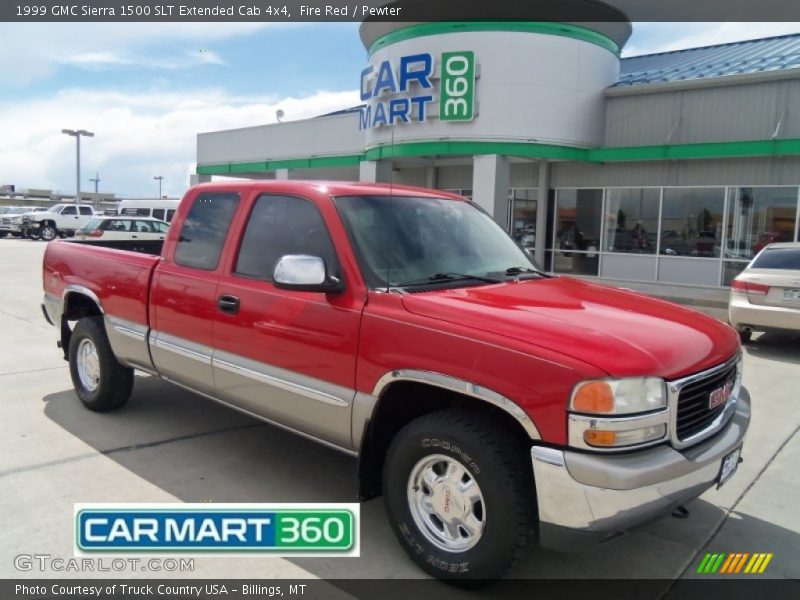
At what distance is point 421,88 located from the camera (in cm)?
1666

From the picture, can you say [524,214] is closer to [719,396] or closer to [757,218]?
[757,218]

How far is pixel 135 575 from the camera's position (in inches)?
130

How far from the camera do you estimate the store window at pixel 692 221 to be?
52.5 ft

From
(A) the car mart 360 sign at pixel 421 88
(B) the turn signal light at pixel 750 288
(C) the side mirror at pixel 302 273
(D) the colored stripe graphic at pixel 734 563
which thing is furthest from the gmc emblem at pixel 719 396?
(A) the car mart 360 sign at pixel 421 88

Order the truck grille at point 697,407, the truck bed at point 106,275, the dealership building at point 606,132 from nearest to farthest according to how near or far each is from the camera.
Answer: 1. the truck grille at point 697,407
2. the truck bed at point 106,275
3. the dealership building at point 606,132

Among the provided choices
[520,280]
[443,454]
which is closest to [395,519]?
[443,454]

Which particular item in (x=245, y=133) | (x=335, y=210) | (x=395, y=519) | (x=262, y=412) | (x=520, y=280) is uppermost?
(x=245, y=133)

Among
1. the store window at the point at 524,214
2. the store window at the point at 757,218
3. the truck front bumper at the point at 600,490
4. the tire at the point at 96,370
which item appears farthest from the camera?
the store window at the point at 524,214

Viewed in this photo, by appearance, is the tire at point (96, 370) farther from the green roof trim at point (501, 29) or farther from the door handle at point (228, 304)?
the green roof trim at point (501, 29)

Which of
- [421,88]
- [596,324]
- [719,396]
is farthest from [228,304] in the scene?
[421,88]

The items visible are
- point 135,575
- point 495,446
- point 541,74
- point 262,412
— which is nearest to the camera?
point 495,446

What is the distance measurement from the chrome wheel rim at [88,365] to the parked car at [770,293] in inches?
311

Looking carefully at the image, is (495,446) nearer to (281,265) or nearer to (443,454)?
(443,454)

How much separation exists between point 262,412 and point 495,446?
173 centimetres
